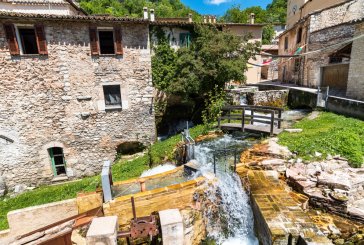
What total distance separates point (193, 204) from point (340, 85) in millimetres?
15989

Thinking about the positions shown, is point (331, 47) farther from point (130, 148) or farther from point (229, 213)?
point (130, 148)

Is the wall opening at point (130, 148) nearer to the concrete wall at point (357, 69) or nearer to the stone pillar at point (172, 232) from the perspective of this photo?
the stone pillar at point (172, 232)

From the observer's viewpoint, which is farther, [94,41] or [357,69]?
[357,69]

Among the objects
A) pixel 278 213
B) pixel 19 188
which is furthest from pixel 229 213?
pixel 19 188

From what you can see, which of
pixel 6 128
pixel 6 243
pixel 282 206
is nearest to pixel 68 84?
pixel 6 128

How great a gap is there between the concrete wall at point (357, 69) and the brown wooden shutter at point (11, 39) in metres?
18.9

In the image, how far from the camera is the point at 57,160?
13078mm

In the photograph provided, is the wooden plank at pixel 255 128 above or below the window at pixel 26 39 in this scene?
below

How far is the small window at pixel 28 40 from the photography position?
11438mm

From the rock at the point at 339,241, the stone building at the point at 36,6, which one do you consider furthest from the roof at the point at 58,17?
the rock at the point at 339,241

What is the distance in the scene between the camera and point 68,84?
12156mm

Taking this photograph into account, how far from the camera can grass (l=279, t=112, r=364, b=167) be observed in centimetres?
729

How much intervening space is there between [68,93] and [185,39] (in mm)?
8462

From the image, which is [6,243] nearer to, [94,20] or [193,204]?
[193,204]
